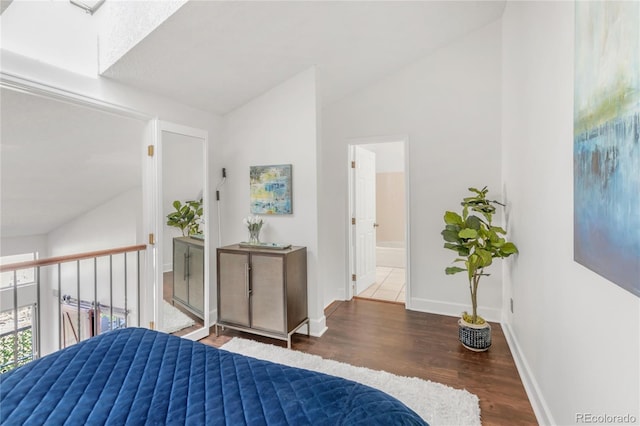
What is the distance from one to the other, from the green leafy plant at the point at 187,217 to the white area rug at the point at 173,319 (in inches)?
28.0

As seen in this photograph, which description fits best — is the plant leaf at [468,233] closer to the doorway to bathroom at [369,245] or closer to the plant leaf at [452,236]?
the plant leaf at [452,236]

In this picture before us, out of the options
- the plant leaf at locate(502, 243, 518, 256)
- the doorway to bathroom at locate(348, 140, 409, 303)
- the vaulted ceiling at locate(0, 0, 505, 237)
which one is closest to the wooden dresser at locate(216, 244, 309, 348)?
the doorway to bathroom at locate(348, 140, 409, 303)

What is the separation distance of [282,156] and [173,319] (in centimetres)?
196

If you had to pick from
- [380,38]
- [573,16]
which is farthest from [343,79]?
[573,16]

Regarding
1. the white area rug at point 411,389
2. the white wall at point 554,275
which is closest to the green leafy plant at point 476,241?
the white wall at point 554,275

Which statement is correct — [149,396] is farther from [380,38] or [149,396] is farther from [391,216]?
[391,216]

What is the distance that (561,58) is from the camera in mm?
1485

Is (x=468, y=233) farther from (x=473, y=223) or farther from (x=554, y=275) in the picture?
(x=554, y=275)

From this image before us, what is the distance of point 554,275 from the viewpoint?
1.62 metres

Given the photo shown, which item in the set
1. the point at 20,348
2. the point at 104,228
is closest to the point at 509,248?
the point at 104,228

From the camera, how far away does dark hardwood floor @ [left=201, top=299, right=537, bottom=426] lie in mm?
1970

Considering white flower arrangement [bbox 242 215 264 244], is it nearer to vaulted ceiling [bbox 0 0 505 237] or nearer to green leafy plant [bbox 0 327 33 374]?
vaulted ceiling [bbox 0 0 505 237]

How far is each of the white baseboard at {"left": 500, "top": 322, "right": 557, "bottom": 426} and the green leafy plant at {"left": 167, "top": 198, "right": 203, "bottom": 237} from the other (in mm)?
3038

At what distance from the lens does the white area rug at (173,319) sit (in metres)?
2.74
